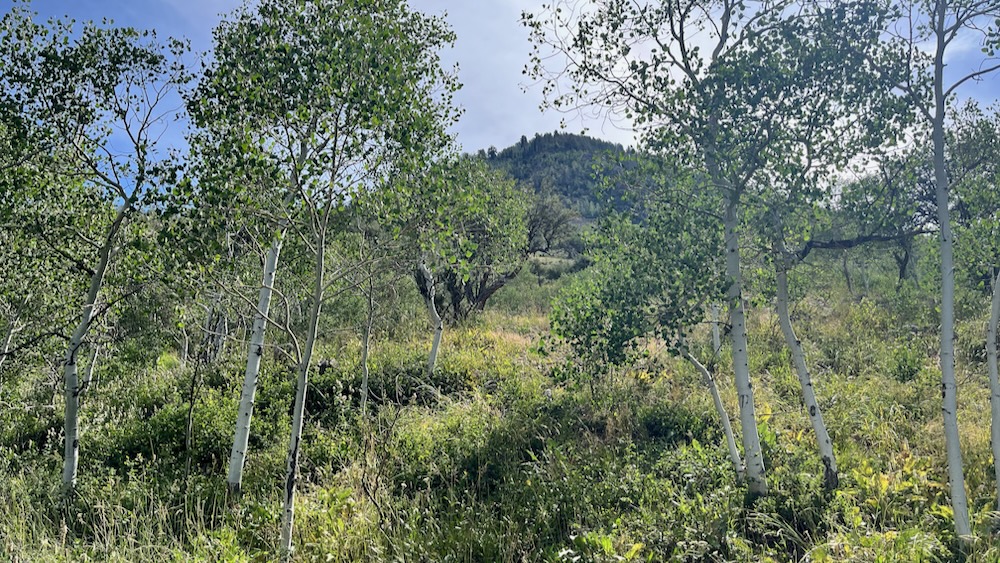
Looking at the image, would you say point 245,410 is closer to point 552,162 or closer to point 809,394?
point 809,394

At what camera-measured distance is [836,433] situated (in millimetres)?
8461

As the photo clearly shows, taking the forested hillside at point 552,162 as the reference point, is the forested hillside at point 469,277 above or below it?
below

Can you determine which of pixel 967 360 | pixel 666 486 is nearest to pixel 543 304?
pixel 967 360

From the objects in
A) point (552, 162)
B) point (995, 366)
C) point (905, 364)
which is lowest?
point (905, 364)

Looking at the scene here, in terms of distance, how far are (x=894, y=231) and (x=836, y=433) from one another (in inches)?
162

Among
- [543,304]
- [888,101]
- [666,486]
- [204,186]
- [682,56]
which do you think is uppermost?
[682,56]

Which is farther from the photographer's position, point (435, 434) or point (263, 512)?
point (435, 434)

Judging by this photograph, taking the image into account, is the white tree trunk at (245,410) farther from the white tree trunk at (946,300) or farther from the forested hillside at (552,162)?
the forested hillside at (552,162)

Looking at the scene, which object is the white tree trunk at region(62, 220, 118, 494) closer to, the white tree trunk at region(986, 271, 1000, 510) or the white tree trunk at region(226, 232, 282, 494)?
the white tree trunk at region(226, 232, 282, 494)

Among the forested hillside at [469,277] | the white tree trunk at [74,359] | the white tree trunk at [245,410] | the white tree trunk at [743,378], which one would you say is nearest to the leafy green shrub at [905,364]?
the forested hillside at [469,277]

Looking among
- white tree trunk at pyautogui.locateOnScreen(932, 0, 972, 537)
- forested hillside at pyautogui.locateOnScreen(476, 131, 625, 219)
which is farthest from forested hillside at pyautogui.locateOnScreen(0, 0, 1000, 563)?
forested hillside at pyautogui.locateOnScreen(476, 131, 625, 219)

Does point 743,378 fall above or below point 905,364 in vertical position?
above

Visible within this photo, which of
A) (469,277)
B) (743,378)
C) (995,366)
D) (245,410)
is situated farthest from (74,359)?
(995,366)

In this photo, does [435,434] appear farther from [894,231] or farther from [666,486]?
[894,231]
